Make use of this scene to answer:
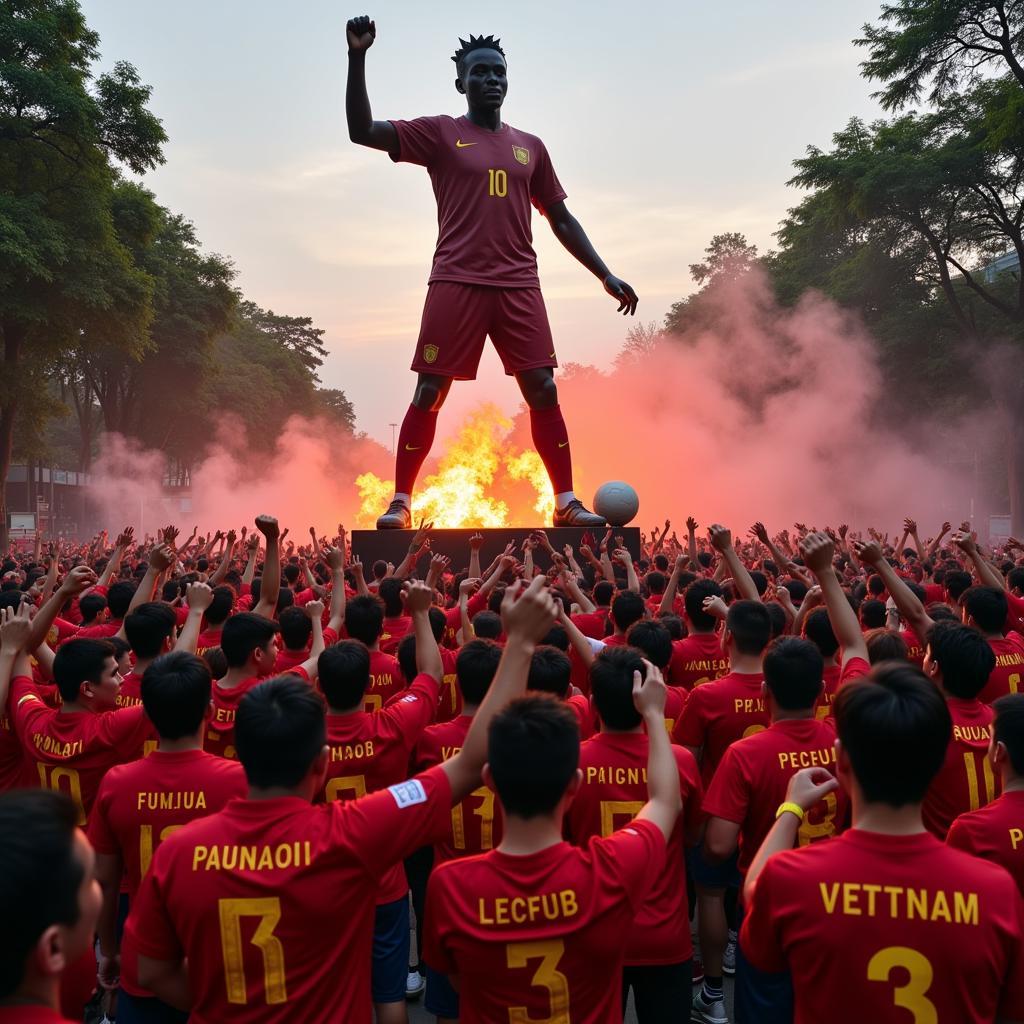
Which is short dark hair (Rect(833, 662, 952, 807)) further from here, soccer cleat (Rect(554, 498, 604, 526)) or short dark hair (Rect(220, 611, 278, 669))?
soccer cleat (Rect(554, 498, 604, 526))

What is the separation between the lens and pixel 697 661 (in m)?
4.91

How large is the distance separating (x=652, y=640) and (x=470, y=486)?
10149mm

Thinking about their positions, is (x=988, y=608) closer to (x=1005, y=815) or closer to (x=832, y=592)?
(x=832, y=592)

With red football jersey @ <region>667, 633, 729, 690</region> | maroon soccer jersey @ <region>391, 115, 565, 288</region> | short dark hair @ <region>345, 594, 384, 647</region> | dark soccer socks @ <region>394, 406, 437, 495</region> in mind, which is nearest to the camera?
short dark hair @ <region>345, 594, 384, 647</region>

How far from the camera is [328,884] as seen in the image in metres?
2.30

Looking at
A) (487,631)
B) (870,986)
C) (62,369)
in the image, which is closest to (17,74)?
(62,369)

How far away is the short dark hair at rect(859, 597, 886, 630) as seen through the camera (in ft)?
17.7

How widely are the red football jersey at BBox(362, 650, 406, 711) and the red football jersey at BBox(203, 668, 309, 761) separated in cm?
70

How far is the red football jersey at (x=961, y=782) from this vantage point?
324 cm

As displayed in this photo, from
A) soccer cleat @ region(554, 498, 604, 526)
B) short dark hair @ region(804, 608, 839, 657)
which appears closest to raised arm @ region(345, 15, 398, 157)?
soccer cleat @ region(554, 498, 604, 526)

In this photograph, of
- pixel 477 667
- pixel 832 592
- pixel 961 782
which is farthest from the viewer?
pixel 477 667

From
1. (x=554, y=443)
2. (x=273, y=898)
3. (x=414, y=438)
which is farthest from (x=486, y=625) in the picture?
(x=554, y=443)

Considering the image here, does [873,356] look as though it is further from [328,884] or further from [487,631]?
[328,884]

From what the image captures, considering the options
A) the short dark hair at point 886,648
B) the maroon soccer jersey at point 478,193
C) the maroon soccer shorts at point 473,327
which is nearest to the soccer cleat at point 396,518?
the maroon soccer shorts at point 473,327
